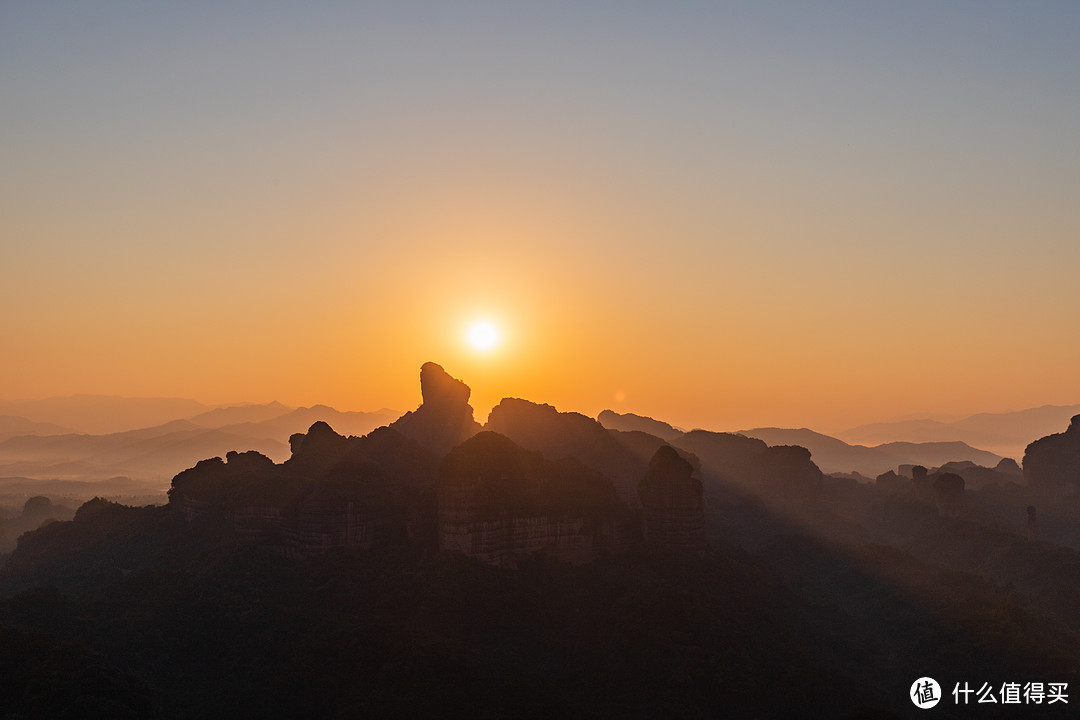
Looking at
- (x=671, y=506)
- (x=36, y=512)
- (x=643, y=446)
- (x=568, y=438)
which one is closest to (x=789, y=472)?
(x=643, y=446)

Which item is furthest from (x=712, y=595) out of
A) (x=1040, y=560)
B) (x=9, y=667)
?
(x=1040, y=560)

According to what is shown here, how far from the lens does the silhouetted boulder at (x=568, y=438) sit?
93625mm

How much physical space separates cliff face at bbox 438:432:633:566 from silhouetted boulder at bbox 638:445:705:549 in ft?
7.73

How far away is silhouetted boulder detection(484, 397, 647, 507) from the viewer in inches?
3686

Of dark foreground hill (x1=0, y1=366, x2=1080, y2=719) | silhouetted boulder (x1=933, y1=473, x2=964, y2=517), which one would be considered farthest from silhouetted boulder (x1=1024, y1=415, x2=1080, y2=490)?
dark foreground hill (x1=0, y1=366, x2=1080, y2=719)

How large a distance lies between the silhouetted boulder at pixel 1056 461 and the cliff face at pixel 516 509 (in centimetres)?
10170

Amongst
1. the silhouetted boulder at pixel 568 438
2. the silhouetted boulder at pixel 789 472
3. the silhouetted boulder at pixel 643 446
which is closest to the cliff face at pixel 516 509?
the silhouetted boulder at pixel 568 438

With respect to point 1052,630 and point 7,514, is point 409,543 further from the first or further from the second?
point 7,514

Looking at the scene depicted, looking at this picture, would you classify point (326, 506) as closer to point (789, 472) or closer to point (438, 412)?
point (438, 412)

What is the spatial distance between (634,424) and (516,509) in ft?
420

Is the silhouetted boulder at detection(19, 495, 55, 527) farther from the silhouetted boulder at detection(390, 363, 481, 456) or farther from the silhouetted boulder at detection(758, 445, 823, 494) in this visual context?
the silhouetted boulder at detection(758, 445, 823, 494)

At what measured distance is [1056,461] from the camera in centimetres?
13438

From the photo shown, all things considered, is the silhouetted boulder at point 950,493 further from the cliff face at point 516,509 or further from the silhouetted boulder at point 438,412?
the silhouetted boulder at point 438,412

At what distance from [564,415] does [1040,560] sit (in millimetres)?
54983
